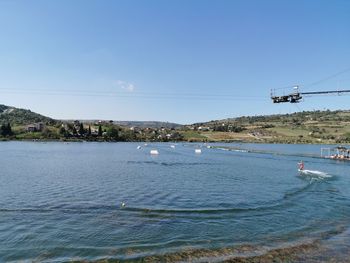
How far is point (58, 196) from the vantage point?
117ft

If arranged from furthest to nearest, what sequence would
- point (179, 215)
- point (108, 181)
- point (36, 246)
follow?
point (108, 181)
point (179, 215)
point (36, 246)

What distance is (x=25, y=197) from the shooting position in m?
34.8

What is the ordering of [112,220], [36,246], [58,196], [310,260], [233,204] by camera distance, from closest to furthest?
[310,260] → [36,246] → [112,220] → [233,204] → [58,196]

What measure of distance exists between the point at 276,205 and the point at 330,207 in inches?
204

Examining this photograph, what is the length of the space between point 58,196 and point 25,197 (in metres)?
3.12

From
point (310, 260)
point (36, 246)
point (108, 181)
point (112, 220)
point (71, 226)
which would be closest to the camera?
point (310, 260)

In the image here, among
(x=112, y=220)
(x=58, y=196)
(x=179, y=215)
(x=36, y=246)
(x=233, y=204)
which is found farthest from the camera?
(x=58, y=196)

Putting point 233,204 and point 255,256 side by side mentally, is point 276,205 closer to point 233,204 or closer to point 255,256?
point 233,204

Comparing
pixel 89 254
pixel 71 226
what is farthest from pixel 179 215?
pixel 89 254

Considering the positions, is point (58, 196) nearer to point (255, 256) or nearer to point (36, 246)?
point (36, 246)

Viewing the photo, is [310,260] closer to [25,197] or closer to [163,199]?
[163,199]

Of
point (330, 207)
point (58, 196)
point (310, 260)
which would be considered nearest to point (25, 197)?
point (58, 196)

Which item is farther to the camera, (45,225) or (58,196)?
(58,196)

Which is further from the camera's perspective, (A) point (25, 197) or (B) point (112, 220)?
(A) point (25, 197)
